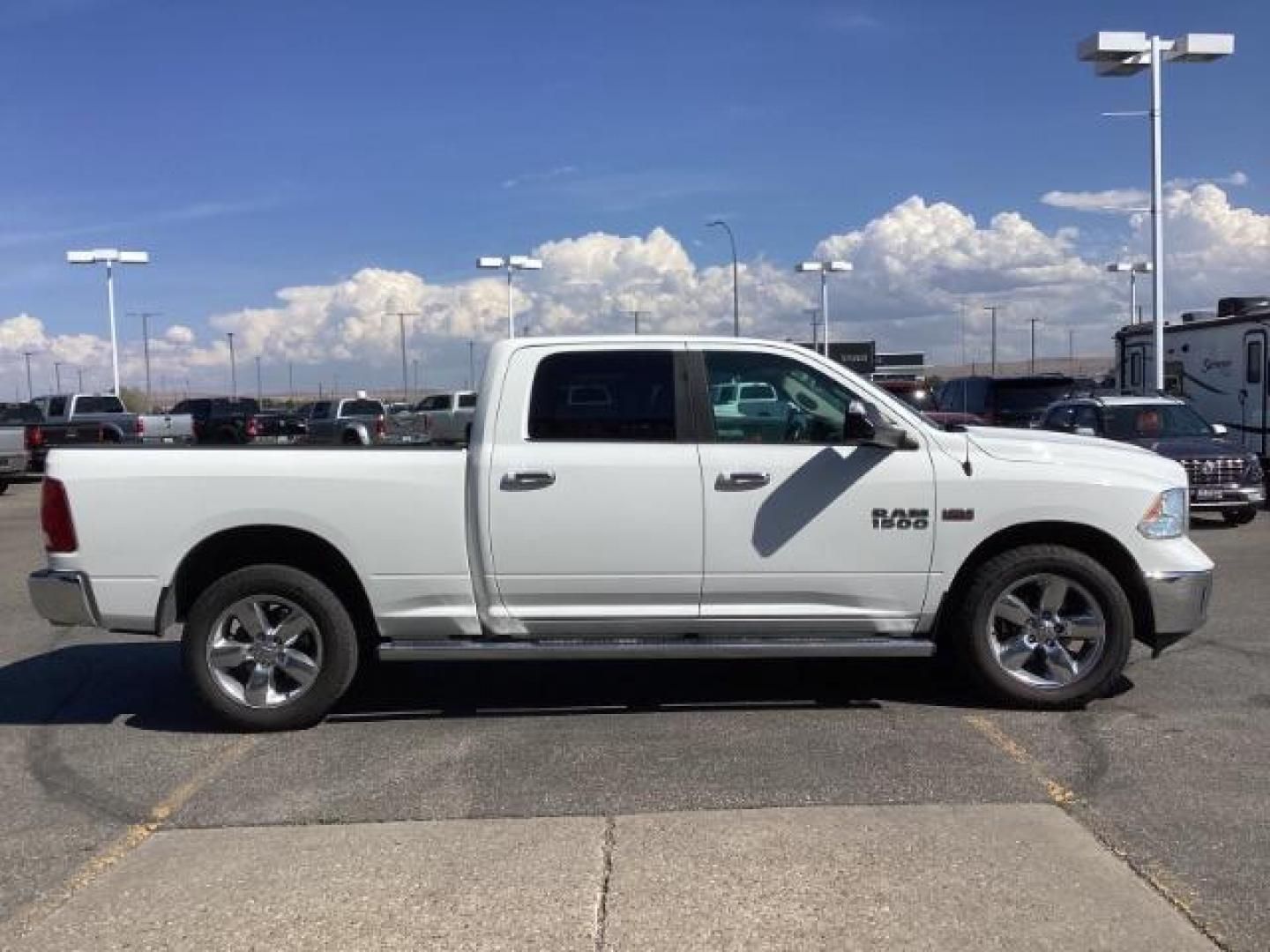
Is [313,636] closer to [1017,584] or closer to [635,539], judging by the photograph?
[635,539]

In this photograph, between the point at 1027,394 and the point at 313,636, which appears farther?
the point at 1027,394

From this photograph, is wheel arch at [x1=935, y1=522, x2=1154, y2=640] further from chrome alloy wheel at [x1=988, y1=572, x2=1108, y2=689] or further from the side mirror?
the side mirror

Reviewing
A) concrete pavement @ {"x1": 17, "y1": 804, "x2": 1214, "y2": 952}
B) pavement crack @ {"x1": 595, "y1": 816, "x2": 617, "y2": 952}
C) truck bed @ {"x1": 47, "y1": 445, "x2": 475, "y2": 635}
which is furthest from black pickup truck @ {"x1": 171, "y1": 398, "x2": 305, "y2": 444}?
pavement crack @ {"x1": 595, "y1": 816, "x2": 617, "y2": 952}

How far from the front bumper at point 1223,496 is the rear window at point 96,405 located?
88.8 ft

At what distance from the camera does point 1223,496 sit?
1364 centimetres

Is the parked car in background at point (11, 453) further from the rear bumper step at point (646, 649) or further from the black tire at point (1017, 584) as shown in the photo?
the black tire at point (1017, 584)

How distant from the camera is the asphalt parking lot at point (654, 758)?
14.3 feet

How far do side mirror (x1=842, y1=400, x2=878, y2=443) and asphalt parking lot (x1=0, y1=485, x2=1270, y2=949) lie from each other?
1.44 m

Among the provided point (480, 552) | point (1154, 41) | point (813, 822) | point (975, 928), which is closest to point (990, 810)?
point (813, 822)

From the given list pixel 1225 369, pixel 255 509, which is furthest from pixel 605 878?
pixel 1225 369

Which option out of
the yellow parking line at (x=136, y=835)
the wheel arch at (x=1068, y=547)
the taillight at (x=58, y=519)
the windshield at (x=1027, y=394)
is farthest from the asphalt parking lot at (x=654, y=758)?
the windshield at (x=1027, y=394)

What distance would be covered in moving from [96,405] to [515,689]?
2873cm

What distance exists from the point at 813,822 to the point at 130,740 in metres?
3.50

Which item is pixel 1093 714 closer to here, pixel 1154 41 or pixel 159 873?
pixel 159 873
